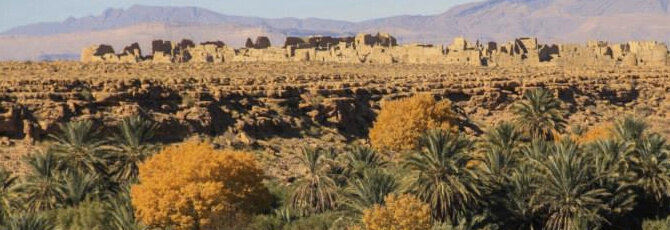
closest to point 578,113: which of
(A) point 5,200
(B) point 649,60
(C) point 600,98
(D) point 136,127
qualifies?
(C) point 600,98

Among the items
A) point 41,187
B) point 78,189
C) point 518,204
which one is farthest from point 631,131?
point 41,187

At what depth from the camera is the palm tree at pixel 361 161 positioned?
44469 mm

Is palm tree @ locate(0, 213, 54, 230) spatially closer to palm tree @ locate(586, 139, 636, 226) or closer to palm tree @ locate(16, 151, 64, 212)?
palm tree @ locate(16, 151, 64, 212)

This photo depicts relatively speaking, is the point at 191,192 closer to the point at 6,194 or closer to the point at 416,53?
the point at 6,194

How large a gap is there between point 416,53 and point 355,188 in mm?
65187

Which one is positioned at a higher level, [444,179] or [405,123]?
[405,123]

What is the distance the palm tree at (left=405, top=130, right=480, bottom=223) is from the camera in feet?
125

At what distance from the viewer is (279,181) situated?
49312 mm

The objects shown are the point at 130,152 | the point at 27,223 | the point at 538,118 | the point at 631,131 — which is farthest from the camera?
the point at 538,118

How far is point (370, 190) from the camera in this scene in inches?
1491

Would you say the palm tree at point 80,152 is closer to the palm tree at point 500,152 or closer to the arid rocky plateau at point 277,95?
the arid rocky plateau at point 277,95

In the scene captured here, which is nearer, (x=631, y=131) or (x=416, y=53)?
(x=631, y=131)

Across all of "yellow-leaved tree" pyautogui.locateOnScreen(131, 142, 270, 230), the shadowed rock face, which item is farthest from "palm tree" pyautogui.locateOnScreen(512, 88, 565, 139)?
"yellow-leaved tree" pyautogui.locateOnScreen(131, 142, 270, 230)

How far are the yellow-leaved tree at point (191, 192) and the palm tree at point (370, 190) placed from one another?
4916mm
